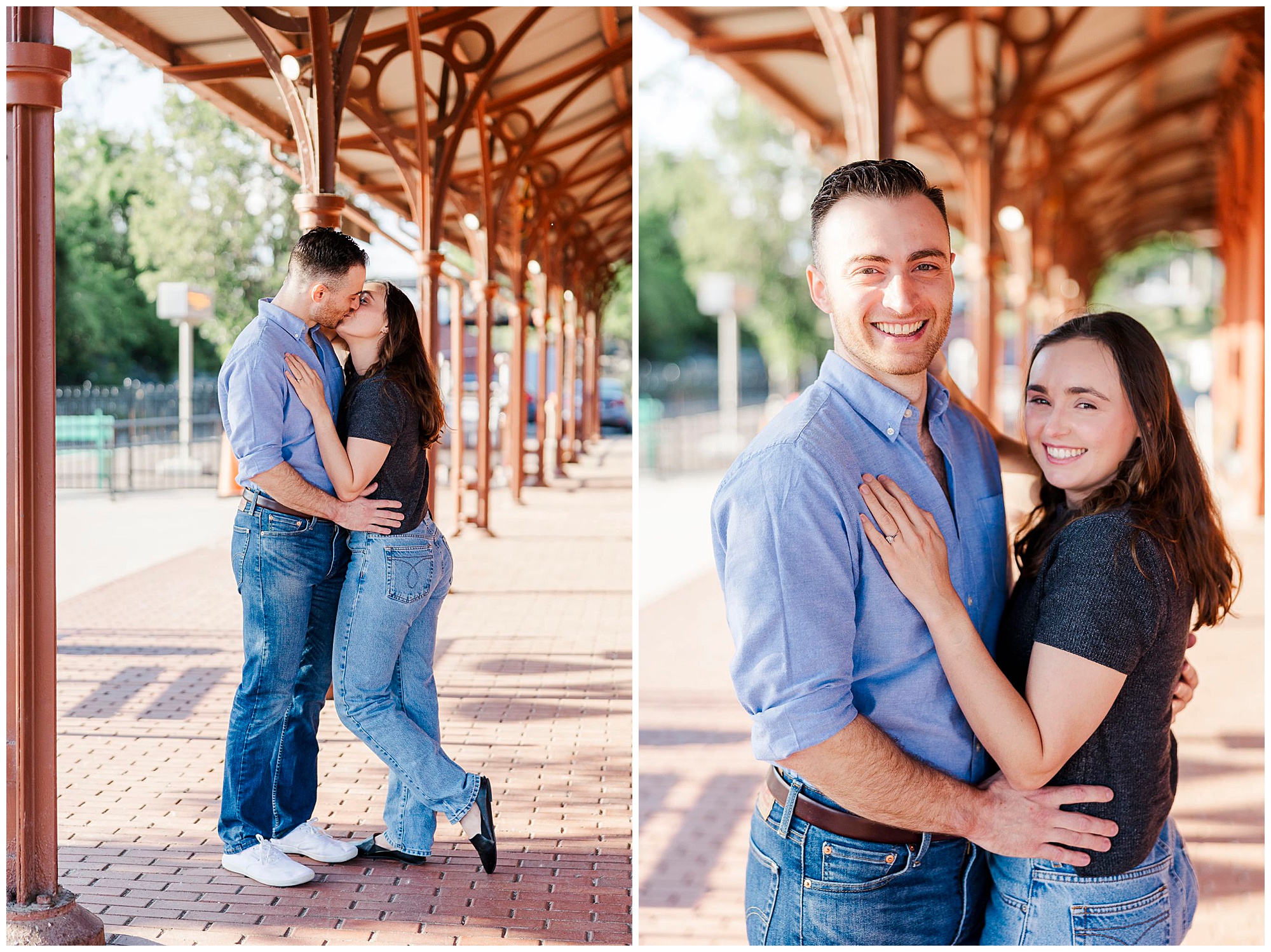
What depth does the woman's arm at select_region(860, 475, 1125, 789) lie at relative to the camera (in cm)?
181

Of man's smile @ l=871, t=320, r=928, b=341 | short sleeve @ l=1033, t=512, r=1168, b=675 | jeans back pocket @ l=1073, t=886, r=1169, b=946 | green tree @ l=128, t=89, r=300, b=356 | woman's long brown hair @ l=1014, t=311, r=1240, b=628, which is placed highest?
green tree @ l=128, t=89, r=300, b=356

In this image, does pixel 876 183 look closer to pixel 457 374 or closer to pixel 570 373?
pixel 457 374

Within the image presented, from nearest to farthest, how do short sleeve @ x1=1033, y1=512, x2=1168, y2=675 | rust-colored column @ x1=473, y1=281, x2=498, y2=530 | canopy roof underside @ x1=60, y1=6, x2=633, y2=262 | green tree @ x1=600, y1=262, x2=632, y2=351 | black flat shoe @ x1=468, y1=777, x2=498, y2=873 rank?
short sleeve @ x1=1033, y1=512, x2=1168, y2=675, black flat shoe @ x1=468, y1=777, x2=498, y2=873, canopy roof underside @ x1=60, y1=6, x2=633, y2=262, rust-colored column @ x1=473, y1=281, x2=498, y2=530, green tree @ x1=600, y1=262, x2=632, y2=351

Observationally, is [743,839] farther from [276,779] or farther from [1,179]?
[1,179]

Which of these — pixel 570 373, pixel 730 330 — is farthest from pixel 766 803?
pixel 730 330

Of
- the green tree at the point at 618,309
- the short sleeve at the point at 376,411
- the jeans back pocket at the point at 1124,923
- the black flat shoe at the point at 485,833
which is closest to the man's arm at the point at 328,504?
the short sleeve at the point at 376,411

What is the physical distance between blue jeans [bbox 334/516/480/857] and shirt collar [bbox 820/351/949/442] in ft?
5.49

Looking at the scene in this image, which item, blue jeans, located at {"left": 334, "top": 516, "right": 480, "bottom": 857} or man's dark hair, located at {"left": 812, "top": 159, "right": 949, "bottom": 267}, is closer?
man's dark hair, located at {"left": 812, "top": 159, "right": 949, "bottom": 267}

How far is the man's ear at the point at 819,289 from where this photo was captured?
2002mm

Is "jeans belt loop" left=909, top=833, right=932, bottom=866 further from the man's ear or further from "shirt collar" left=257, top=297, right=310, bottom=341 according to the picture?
"shirt collar" left=257, top=297, right=310, bottom=341

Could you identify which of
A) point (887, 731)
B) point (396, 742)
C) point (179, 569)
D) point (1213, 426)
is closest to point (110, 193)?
point (396, 742)

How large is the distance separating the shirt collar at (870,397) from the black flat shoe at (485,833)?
2.00 metres

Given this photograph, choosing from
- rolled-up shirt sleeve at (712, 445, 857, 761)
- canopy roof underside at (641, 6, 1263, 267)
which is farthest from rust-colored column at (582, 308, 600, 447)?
rolled-up shirt sleeve at (712, 445, 857, 761)

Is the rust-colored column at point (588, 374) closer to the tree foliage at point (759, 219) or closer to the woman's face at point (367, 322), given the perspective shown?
the tree foliage at point (759, 219)
